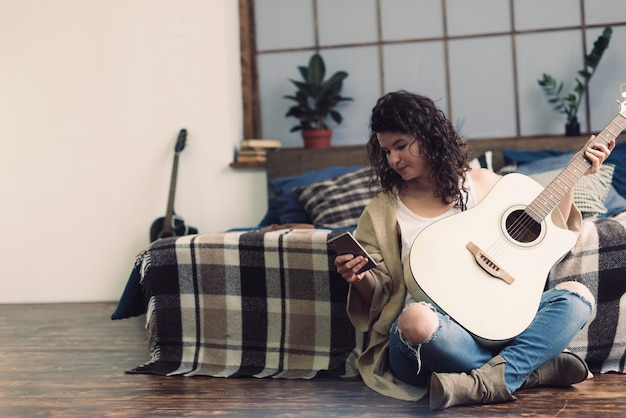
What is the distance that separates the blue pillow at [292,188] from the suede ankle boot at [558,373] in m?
1.65

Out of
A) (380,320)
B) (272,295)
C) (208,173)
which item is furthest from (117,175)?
(380,320)

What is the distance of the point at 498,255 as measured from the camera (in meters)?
1.76

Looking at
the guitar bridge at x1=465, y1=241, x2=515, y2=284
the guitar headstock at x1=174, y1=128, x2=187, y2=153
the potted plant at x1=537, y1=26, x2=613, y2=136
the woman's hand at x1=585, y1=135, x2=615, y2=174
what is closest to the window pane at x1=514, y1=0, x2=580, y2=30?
the potted plant at x1=537, y1=26, x2=613, y2=136

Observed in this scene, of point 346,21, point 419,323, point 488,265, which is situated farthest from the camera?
point 346,21

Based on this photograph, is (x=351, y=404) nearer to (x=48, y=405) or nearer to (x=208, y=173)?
(x=48, y=405)

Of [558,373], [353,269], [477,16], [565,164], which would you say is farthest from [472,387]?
[477,16]

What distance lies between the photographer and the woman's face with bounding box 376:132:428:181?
183cm

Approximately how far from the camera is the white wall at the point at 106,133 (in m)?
3.90

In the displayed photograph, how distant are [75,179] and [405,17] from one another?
1945mm

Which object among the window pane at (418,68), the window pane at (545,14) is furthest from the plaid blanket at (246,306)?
the window pane at (545,14)

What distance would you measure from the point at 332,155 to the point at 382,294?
6.50 ft

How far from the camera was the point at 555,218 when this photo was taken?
1.88 metres

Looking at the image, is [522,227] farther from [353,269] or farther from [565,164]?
[565,164]

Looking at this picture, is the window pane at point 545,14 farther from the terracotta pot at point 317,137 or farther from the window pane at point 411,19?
the terracotta pot at point 317,137
